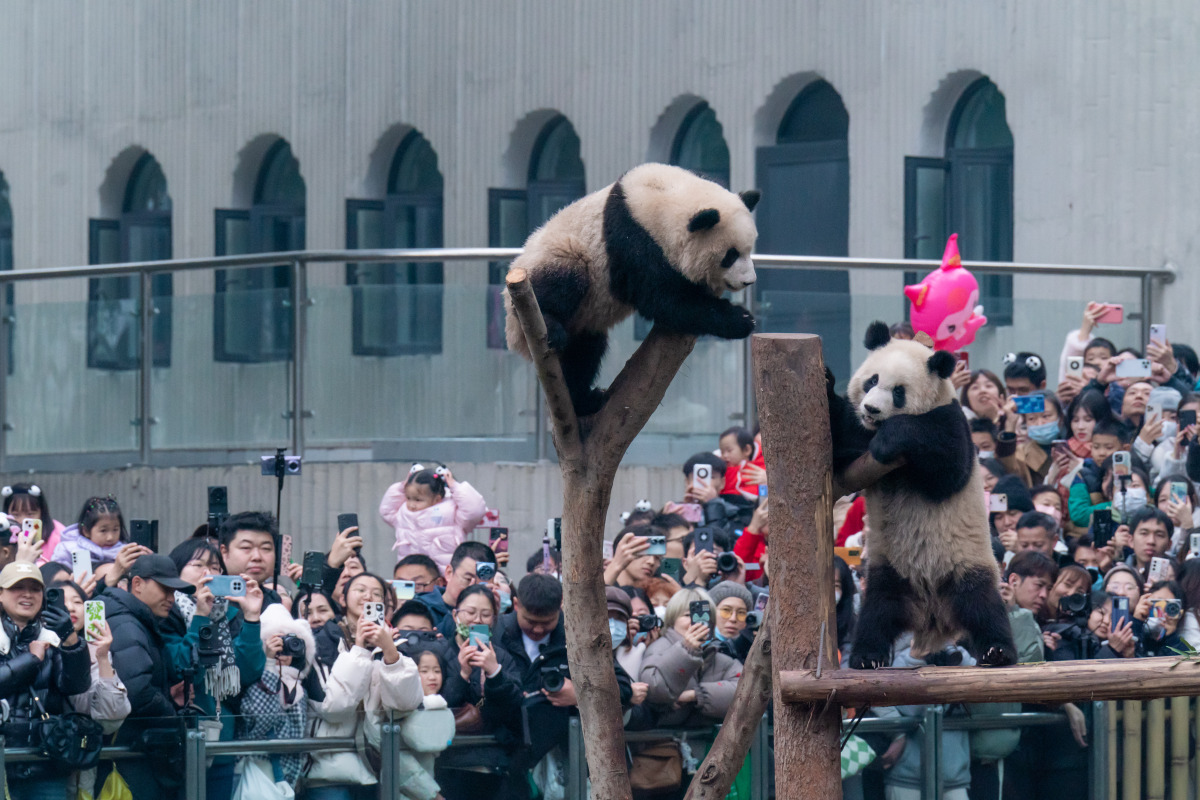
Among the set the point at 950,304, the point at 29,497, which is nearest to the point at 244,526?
the point at 29,497

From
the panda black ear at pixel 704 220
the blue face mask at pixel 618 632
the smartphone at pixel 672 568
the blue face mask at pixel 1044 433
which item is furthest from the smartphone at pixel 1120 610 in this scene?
the panda black ear at pixel 704 220

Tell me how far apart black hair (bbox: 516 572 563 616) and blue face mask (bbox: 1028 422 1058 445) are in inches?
136

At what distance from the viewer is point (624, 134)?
49.1 ft

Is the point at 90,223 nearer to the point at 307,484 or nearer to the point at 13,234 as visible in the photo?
the point at 13,234

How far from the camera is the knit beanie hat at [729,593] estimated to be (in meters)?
7.63

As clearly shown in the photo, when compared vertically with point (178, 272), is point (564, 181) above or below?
above

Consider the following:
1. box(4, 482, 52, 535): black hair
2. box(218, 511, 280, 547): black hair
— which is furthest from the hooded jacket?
box(4, 482, 52, 535): black hair

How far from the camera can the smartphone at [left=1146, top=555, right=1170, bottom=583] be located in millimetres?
7910

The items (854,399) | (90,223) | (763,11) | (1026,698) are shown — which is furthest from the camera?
(90,223)

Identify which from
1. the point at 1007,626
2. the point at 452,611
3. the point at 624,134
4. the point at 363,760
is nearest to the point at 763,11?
the point at 624,134

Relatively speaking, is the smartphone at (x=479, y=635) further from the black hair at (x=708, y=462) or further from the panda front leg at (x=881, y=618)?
the black hair at (x=708, y=462)

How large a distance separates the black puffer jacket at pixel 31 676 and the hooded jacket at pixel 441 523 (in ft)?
9.77

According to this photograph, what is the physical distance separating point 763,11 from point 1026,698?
33.6ft

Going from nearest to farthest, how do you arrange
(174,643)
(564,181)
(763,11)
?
1. (174,643)
2. (763,11)
3. (564,181)
